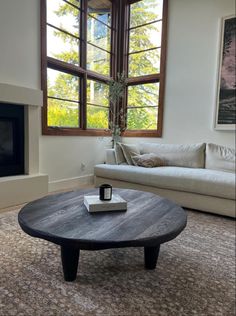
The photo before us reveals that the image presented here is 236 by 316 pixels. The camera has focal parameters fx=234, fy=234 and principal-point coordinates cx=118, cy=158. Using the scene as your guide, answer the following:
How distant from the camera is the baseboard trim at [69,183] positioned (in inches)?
137

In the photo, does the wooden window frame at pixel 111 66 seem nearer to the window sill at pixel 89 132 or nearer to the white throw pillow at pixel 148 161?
the window sill at pixel 89 132

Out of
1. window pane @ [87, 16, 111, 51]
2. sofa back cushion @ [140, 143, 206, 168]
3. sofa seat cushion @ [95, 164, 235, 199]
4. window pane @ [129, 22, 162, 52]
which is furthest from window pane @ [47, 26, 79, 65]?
sofa back cushion @ [140, 143, 206, 168]

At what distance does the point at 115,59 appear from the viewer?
4484 mm

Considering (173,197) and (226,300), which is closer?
(226,300)

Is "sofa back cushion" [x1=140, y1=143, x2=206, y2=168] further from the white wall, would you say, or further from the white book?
the white book

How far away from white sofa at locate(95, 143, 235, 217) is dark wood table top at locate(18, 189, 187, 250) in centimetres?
105

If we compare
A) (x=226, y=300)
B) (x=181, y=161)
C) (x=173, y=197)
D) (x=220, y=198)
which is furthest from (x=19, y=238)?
(x=181, y=161)

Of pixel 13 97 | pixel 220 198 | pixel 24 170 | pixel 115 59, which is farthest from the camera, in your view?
pixel 115 59

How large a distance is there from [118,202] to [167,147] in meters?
2.28

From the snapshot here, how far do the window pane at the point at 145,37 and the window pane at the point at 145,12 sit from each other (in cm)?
11

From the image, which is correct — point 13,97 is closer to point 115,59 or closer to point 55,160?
point 55,160

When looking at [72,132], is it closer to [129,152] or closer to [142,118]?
[129,152]

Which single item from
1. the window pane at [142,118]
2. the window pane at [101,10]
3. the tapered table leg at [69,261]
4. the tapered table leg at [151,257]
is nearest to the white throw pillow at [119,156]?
the window pane at [142,118]

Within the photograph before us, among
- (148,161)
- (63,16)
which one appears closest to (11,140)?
(148,161)
